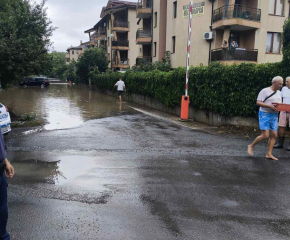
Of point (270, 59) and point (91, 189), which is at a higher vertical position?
point (270, 59)

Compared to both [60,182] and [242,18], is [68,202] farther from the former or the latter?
Result: [242,18]

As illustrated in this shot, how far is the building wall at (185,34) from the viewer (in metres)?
22.3

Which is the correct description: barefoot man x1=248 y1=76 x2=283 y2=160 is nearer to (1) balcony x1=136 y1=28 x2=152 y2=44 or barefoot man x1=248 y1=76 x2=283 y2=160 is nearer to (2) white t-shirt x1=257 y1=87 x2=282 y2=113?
(2) white t-shirt x1=257 y1=87 x2=282 y2=113

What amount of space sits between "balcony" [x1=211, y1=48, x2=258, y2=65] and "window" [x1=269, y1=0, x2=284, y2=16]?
338 cm

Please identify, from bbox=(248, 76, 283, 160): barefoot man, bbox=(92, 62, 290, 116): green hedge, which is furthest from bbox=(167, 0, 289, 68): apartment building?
bbox=(248, 76, 283, 160): barefoot man

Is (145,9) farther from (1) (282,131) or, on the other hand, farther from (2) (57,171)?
(2) (57,171)

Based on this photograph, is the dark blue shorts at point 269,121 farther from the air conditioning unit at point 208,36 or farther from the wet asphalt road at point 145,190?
the air conditioning unit at point 208,36

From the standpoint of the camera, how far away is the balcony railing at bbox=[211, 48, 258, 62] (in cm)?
1991

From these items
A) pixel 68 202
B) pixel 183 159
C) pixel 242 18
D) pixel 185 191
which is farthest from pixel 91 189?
pixel 242 18

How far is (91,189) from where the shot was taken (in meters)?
4.40

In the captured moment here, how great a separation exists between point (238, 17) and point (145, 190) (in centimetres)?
1916

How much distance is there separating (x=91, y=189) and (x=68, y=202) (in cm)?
53

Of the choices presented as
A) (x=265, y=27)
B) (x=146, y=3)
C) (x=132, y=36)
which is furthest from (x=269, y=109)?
(x=132, y=36)

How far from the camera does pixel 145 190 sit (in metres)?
4.37
